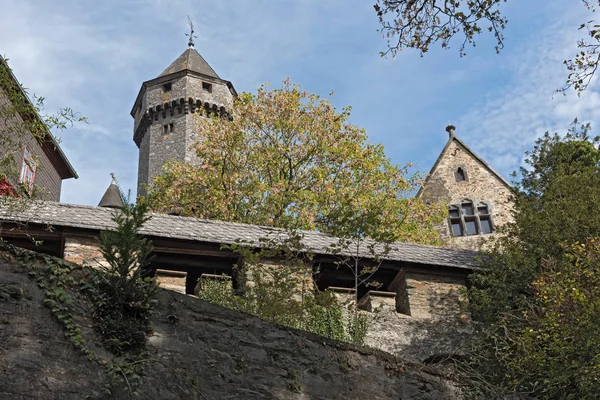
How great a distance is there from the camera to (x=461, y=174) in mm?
27828

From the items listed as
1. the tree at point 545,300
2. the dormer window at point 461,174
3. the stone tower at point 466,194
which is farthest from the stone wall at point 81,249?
the dormer window at point 461,174

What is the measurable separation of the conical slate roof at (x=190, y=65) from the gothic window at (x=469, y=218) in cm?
1679

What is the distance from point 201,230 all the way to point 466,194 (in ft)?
55.6

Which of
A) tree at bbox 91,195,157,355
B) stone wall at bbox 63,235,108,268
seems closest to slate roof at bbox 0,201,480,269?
stone wall at bbox 63,235,108,268

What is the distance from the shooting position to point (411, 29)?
7258 mm

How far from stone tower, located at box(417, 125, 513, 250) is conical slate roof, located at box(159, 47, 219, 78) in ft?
51.3

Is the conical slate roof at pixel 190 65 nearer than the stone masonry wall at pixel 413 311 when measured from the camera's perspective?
No

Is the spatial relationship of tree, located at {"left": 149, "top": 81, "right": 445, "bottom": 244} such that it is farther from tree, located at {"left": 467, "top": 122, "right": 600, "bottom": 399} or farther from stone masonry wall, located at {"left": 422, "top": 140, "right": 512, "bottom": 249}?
tree, located at {"left": 467, "top": 122, "right": 600, "bottom": 399}

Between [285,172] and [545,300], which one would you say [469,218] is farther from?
[545,300]

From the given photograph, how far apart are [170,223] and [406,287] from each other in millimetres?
4233

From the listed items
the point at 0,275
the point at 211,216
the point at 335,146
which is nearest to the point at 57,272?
the point at 0,275

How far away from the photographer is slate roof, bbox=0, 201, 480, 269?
37.6 feet

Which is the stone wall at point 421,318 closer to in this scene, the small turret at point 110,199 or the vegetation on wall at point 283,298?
the vegetation on wall at point 283,298

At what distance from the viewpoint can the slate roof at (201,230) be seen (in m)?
11.5
